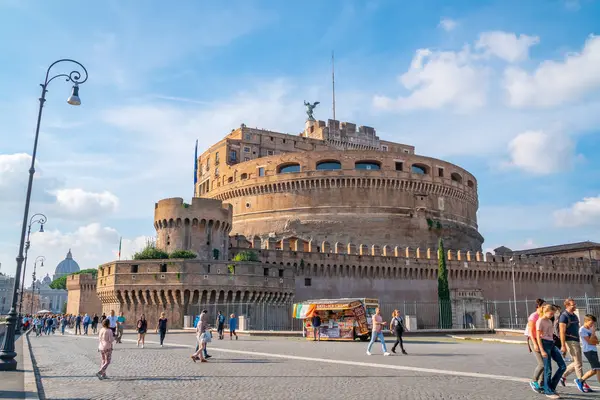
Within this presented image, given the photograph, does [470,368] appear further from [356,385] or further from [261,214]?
[261,214]

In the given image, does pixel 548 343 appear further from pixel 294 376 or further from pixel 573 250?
pixel 573 250

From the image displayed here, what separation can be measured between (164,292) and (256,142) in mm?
37849

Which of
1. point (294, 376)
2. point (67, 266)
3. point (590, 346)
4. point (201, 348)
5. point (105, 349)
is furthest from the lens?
point (67, 266)

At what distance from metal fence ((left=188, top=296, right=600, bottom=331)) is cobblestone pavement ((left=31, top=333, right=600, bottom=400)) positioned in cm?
1288

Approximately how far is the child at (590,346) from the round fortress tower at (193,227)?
93.8ft

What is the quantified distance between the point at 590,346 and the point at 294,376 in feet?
16.9

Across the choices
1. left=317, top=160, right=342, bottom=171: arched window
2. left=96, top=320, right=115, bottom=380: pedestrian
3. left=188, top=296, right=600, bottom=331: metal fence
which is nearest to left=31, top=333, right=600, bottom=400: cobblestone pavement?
left=96, top=320, right=115, bottom=380: pedestrian

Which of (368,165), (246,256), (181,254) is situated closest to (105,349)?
(181,254)

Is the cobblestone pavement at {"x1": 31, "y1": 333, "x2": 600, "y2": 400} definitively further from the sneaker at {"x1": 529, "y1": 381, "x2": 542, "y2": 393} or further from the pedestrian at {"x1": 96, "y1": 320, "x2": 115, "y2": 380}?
the pedestrian at {"x1": 96, "y1": 320, "x2": 115, "y2": 380}

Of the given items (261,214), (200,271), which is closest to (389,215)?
(261,214)

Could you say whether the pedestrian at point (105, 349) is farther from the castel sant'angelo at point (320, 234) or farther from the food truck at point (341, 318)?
the castel sant'angelo at point (320, 234)

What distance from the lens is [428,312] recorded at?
139 ft

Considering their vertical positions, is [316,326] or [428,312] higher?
[428,312]

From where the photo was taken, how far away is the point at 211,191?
62375mm
